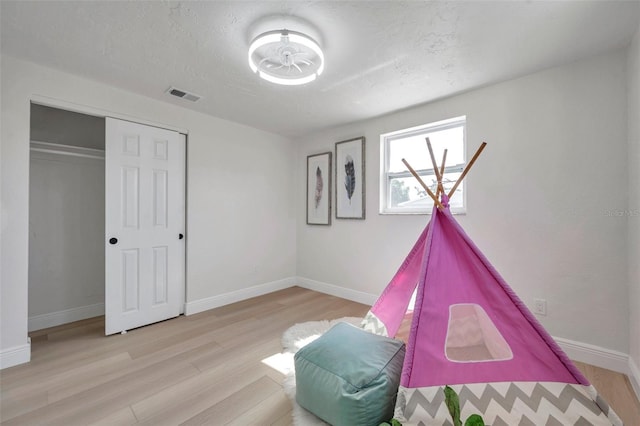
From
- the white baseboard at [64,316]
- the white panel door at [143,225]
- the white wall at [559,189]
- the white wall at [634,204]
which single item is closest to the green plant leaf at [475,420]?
the white wall at [634,204]

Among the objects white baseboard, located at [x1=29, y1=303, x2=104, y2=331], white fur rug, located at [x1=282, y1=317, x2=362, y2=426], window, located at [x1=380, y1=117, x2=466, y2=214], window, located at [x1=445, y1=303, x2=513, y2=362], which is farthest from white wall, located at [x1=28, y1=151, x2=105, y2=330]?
window, located at [x1=445, y1=303, x2=513, y2=362]

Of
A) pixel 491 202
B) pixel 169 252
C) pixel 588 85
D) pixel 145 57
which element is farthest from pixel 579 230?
pixel 169 252

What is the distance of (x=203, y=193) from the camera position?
3275 millimetres

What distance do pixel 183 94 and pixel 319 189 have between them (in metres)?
2.05

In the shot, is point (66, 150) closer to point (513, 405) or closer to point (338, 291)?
point (338, 291)

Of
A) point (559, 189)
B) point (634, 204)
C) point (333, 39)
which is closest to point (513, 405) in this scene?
point (634, 204)

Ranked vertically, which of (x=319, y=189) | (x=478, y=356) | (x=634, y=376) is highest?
(x=319, y=189)

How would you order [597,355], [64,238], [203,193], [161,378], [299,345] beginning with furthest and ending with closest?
1. [203,193]
2. [64,238]
3. [299,345]
4. [597,355]
5. [161,378]

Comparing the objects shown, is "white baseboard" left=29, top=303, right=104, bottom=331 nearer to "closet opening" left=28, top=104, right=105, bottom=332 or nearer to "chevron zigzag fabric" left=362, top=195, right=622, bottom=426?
"closet opening" left=28, top=104, right=105, bottom=332

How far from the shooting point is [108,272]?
2.58 m

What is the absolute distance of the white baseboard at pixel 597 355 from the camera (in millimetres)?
1923

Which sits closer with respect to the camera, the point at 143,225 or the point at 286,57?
the point at 286,57

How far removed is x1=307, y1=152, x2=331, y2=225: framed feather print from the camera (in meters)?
3.88

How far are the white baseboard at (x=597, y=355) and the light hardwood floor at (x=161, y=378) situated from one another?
0.08m
